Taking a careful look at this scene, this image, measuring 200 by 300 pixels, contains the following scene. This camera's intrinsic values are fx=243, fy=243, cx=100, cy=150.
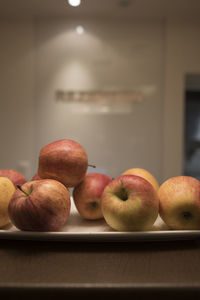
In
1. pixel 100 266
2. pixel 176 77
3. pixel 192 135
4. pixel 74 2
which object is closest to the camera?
pixel 100 266

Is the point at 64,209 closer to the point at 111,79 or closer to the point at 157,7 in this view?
the point at 111,79

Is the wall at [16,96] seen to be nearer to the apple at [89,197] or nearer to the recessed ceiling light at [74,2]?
the recessed ceiling light at [74,2]

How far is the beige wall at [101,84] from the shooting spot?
2.01 m

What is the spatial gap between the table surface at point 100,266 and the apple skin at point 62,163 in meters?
0.13

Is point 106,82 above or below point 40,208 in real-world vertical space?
above

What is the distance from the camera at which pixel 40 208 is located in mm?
411

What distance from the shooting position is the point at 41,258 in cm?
37

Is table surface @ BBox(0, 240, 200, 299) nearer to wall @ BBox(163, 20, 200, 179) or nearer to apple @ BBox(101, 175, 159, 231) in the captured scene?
apple @ BBox(101, 175, 159, 231)

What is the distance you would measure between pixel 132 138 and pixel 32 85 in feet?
3.13

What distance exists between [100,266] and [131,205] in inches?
4.5

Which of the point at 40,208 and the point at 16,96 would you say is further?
the point at 16,96

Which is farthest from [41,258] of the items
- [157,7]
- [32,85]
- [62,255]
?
[157,7]

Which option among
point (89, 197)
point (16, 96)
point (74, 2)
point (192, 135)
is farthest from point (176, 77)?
point (89, 197)

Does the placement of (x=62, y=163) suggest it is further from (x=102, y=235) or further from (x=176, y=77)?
(x=176, y=77)
